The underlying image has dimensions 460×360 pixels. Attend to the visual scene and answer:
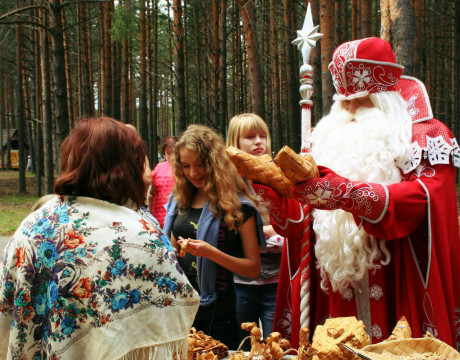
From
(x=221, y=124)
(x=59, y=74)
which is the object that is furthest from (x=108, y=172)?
(x=221, y=124)

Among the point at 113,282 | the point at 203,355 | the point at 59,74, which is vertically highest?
the point at 59,74

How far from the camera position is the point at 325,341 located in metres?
1.75

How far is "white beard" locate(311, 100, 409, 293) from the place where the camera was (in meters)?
2.12

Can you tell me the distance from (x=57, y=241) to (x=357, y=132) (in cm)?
144

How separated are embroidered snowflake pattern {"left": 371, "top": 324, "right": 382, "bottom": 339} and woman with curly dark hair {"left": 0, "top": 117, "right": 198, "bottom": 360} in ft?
3.17

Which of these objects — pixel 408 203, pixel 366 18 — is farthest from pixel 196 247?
pixel 366 18

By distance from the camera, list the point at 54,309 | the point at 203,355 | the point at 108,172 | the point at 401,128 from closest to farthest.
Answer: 1. the point at 54,309
2. the point at 108,172
3. the point at 203,355
4. the point at 401,128

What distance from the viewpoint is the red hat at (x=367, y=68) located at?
7.30 feet

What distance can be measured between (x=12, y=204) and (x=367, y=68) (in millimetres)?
13553

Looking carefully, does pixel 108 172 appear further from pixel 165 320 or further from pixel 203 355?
pixel 203 355

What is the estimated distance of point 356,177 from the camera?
2166 millimetres

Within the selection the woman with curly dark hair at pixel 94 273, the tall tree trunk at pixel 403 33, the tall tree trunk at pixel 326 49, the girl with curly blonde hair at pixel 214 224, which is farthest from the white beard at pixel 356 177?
the tall tree trunk at pixel 326 49

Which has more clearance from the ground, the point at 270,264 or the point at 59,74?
the point at 59,74

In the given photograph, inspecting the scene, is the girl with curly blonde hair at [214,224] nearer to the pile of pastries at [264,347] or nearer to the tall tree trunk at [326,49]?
the pile of pastries at [264,347]
